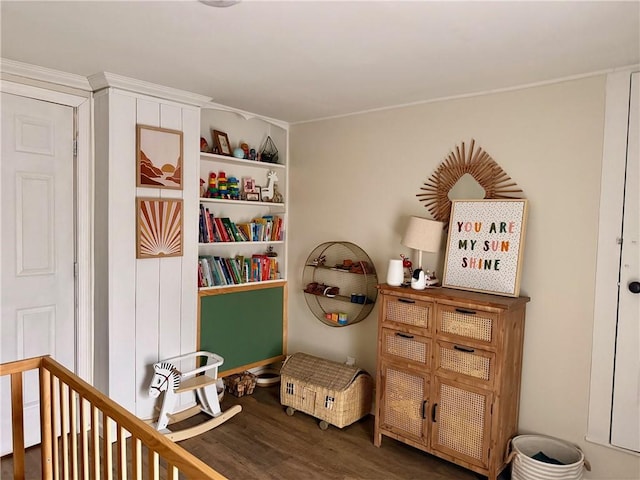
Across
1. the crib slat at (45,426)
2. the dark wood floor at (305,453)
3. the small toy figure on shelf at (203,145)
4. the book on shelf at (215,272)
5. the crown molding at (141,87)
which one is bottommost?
the dark wood floor at (305,453)

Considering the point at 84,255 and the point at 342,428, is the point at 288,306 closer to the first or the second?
the point at 342,428

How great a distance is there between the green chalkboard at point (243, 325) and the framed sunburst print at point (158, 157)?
93 cm

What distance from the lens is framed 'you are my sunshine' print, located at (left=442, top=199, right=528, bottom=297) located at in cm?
273

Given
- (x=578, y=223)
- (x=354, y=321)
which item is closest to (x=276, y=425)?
(x=354, y=321)

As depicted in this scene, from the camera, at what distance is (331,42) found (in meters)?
2.17

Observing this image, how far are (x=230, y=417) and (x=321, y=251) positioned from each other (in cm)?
146

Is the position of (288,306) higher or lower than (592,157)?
lower

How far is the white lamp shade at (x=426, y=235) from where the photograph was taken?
2992mm

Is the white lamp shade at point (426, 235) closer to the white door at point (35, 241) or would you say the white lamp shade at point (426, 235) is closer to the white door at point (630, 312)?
the white door at point (630, 312)

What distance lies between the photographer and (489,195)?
9.48 ft

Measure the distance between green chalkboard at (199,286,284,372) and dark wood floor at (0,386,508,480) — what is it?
506 millimetres

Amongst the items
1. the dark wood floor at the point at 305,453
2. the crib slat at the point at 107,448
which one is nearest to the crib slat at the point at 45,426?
the crib slat at the point at 107,448

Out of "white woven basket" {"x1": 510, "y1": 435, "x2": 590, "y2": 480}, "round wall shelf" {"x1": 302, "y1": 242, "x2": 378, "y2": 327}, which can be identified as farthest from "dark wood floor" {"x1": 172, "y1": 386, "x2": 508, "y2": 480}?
"round wall shelf" {"x1": 302, "y1": 242, "x2": 378, "y2": 327}

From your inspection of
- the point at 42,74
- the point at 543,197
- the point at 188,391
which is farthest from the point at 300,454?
the point at 42,74
